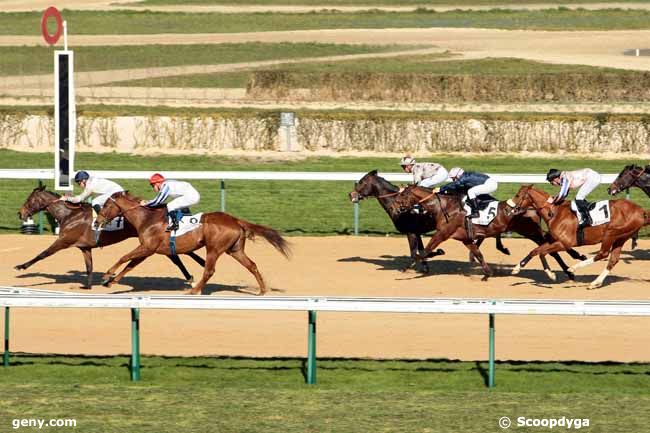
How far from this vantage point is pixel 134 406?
1192cm

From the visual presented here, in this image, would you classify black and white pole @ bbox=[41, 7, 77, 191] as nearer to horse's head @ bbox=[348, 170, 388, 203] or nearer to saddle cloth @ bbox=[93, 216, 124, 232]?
saddle cloth @ bbox=[93, 216, 124, 232]

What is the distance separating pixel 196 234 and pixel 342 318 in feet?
6.88

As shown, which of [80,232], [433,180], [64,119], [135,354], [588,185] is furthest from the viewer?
[64,119]

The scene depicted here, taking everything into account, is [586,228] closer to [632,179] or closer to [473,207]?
[473,207]

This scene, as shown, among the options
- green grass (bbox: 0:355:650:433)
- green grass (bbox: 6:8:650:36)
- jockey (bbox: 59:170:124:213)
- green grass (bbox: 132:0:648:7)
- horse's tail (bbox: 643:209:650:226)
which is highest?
green grass (bbox: 132:0:648:7)

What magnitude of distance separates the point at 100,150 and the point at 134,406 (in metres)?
21.1

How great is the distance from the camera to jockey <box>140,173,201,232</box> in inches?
684

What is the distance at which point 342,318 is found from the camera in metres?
16.5

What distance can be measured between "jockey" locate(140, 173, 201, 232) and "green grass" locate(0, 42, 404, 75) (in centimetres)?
3064

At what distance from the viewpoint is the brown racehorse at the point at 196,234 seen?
17250mm

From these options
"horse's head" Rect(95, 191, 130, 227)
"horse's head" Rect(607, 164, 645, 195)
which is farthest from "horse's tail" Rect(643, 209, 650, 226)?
"horse's head" Rect(95, 191, 130, 227)

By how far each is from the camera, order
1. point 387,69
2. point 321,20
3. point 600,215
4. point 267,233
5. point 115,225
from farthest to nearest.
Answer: point 321,20 → point 387,69 → point 600,215 → point 115,225 → point 267,233

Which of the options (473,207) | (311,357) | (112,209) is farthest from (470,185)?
(311,357)

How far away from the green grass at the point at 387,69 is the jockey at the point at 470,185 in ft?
73.9
